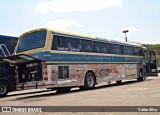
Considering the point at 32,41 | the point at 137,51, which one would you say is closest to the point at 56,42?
the point at 32,41

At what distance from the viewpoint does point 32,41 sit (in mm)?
15000

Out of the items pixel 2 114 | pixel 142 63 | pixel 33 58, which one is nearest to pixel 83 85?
pixel 33 58

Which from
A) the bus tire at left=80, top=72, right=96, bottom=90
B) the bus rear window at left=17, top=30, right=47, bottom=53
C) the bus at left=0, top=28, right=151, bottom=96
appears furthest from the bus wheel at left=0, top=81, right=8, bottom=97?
the bus tire at left=80, top=72, right=96, bottom=90

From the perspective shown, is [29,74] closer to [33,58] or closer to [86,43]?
[33,58]

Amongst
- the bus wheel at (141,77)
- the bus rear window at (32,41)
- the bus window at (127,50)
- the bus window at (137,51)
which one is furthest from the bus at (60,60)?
the bus wheel at (141,77)

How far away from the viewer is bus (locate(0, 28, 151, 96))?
14039 mm

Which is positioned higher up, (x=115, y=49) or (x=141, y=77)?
(x=115, y=49)

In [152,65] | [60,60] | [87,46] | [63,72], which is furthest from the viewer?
[152,65]

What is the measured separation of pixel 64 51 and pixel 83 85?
8.43 ft

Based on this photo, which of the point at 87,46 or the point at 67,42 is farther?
the point at 87,46

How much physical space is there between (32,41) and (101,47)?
16.7 feet

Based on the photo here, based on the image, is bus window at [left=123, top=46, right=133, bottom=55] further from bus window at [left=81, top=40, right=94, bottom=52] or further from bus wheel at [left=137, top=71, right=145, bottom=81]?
bus window at [left=81, top=40, right=94, bottom=52]

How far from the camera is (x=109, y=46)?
19.3 meters

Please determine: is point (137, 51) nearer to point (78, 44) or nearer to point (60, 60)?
point (78, 44)
